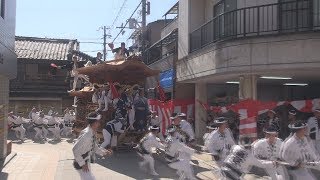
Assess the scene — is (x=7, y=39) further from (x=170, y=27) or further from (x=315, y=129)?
(x=170, y=27)

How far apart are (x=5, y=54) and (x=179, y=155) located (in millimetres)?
6032

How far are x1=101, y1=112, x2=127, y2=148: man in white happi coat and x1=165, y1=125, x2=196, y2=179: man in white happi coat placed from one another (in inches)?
182

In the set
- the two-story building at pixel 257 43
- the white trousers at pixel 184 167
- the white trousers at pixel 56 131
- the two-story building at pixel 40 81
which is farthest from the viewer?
the two-story building at pixel 40 81

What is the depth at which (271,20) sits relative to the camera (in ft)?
A: 44.1

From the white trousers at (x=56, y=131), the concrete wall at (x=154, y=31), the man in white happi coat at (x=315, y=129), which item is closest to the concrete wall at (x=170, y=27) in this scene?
the concrete wall at (x=154, y=31)

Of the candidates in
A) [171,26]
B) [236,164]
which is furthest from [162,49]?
[236,164]

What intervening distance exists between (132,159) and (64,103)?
18864mm

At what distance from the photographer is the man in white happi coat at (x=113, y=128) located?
1500 cm

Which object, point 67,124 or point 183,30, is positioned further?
point 67,124

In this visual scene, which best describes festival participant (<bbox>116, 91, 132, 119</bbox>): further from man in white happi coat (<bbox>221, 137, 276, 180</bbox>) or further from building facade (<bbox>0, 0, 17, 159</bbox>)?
man in white happi coat (<bbox>221, 137, 276, 180</bbox>)

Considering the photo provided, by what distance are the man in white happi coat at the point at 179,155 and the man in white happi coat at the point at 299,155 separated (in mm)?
2689

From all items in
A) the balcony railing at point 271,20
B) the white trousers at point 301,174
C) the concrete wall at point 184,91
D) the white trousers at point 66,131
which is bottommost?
the white trousers at point 66,131

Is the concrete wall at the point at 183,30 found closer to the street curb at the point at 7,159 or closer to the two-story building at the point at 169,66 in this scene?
the two-story building at the point at 169,66

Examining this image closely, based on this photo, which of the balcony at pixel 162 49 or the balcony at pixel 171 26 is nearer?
the balcony at pixel 162 49
